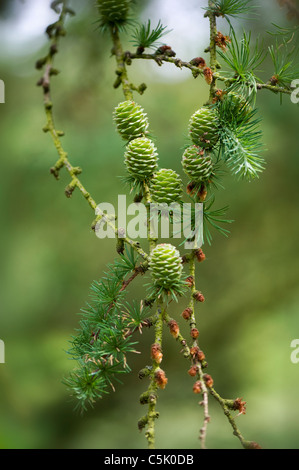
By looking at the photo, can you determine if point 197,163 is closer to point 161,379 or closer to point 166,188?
point 166,188

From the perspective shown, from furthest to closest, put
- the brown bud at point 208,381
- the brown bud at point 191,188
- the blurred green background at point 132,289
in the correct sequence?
the blurred green background at point 132,289, the brown bud at point 191,188, the brown bud at point 208,381

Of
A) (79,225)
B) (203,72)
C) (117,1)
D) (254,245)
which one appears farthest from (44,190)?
(203,72)

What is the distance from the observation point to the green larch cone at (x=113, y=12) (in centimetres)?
53

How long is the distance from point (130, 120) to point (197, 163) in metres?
0.09

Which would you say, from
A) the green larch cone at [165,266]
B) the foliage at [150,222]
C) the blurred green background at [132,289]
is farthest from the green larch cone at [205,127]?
the blurred green background at [132,289]

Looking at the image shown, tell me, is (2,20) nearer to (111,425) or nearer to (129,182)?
(129,182)

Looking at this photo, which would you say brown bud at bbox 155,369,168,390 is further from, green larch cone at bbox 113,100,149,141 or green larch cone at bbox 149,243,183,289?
green larch cone at bbox 113,100,149,141

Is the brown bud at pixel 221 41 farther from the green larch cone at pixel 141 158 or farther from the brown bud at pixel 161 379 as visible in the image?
the brown bud at pixel 161 379

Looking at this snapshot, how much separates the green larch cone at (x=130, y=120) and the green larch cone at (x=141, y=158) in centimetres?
3

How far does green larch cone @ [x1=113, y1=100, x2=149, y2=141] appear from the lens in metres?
0.46

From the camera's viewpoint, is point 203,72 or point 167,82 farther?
point 167,82

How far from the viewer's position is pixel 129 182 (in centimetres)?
46

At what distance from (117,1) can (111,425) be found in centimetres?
94

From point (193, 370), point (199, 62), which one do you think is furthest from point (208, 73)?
point (193, 370)
